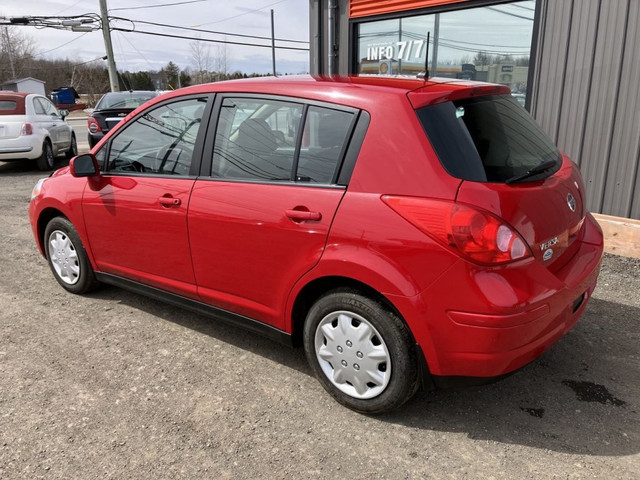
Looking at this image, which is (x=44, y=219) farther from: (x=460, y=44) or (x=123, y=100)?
(x=123, y=100)

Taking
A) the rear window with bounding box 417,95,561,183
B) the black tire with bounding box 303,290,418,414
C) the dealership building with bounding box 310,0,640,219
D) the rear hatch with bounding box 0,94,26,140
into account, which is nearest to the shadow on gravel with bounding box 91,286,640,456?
the black tire with bounding box 303,290,418,414

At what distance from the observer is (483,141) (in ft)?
8.23

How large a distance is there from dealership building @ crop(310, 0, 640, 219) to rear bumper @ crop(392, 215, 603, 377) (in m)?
3.55

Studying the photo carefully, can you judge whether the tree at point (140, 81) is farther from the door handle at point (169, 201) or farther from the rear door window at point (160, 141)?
the door handle at point (169, 201)

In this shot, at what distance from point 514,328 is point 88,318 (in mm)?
3133

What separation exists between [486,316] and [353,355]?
74 cm

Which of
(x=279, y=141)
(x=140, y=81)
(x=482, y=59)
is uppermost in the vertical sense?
(x=140, y=81)

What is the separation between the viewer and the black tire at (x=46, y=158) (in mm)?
11414

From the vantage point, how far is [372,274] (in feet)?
8.04

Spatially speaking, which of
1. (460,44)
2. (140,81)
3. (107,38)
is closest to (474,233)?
(460,44)

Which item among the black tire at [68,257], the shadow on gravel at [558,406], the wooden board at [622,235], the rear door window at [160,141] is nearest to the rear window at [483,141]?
the shadow on gravel at [558,406]

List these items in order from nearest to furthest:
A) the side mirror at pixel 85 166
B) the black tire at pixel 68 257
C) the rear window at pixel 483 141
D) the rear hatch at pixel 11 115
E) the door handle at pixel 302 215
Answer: the rear window at pixel 483 141 < the door handle at pixel 302 215 < the side mirror at pixel 85 166 < the black tire at pixel 68 257 < the rear hatch at pixel 11 115

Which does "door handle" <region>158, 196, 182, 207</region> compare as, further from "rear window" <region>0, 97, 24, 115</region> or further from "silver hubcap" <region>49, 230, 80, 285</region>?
"rear window" <region>0, 97, 24, 115</region>

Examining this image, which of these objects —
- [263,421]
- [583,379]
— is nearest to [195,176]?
[263,421]
